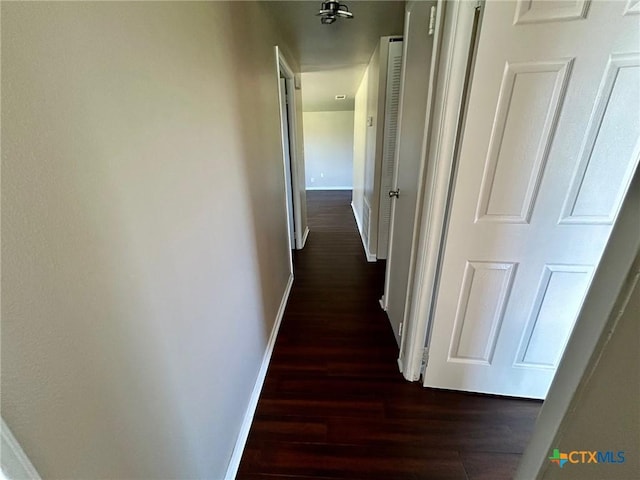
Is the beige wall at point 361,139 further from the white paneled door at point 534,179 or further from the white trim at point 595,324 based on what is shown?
the white trim at point 595,324

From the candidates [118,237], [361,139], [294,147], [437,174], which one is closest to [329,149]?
[361,139]

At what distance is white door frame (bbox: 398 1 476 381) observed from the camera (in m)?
1.08

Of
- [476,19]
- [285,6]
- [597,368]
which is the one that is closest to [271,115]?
[285,6]

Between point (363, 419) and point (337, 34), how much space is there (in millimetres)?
2931

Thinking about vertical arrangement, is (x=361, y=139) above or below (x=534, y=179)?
above

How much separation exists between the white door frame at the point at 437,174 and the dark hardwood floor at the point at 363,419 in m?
0.24

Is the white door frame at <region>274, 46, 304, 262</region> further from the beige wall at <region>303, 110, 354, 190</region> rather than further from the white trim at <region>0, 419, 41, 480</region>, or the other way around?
the beige wall at <region>303, 110, 354, 190</region>

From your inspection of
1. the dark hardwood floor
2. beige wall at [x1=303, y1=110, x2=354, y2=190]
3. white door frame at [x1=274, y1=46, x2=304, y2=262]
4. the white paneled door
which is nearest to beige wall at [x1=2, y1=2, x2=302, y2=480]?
the dark hardwood floor

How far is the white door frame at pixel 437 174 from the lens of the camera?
3.54ft

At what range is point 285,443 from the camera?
136cm

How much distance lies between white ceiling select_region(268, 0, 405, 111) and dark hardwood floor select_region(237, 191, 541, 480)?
233 centimetres

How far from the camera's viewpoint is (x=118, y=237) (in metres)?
0.59

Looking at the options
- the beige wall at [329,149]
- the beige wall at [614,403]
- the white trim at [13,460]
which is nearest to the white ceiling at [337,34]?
the beige wall at [614,403]

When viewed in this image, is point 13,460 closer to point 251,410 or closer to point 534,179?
point 251,410
